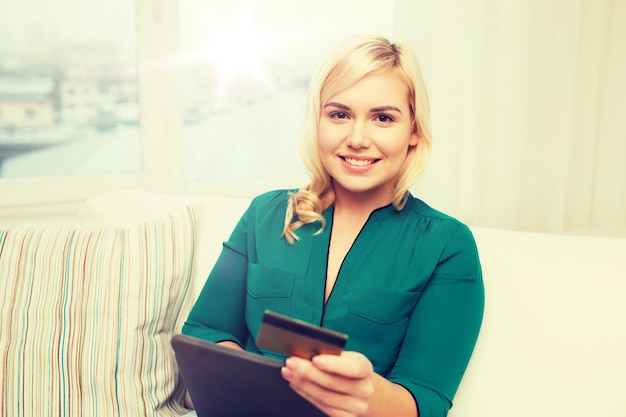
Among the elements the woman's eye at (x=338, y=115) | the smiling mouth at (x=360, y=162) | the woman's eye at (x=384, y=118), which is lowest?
the smiling mouth at (x=360, y=162)

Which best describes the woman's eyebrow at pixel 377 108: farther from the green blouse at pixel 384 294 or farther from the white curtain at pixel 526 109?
the white curtain at pixel 526 109

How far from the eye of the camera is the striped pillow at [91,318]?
3.33 feet

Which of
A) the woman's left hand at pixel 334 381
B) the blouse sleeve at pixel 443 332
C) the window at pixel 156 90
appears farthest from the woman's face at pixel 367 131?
the window at pixel 156 90

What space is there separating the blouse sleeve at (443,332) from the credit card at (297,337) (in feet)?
0.90

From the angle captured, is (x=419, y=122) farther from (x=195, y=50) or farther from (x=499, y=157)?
(x=195, y=50)

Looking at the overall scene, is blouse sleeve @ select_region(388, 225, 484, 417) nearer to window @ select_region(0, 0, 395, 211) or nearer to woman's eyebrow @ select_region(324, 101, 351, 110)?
woman's eyebrow @ select_region(324, 101, 351, 110)

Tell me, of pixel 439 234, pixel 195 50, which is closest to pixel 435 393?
pixel 439 234

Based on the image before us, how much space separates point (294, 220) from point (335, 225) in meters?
0.08

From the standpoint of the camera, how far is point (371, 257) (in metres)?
0.95

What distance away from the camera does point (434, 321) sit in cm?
88

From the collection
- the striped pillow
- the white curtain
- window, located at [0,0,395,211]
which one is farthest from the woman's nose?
window, located at [0,0,395,211]

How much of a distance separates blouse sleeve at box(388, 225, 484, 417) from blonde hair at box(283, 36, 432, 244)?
0.15 metres

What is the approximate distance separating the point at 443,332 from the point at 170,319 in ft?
1.73

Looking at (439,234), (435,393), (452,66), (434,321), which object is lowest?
(435,393)
